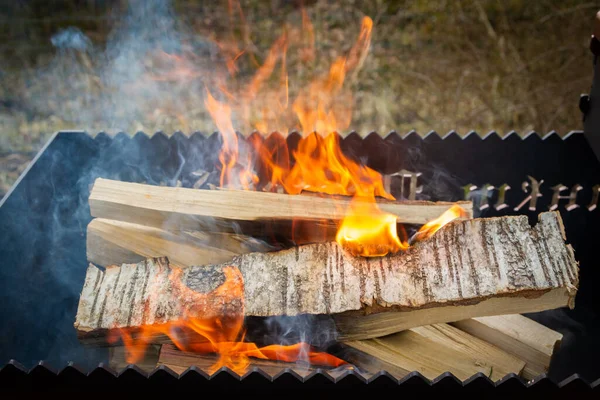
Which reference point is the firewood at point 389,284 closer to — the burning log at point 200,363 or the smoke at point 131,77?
the burning log at point 200,363

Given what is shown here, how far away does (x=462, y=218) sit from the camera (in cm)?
191

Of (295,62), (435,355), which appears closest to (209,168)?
(435,355)

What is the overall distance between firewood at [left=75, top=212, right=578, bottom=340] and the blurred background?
222cm

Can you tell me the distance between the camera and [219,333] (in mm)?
1709

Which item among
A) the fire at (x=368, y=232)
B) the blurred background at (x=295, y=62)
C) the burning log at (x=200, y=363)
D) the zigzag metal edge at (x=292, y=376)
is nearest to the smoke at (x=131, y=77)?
the blurred background at (x=295, y=62)

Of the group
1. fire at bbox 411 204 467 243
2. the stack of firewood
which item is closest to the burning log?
the stack of firewood

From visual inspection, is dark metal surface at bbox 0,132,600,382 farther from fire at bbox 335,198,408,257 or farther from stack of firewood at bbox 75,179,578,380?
fire at bbox 335,198,408,257

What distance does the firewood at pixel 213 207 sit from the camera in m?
1.86

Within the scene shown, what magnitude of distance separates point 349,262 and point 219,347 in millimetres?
437

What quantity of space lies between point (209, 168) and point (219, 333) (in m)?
→ 0.89

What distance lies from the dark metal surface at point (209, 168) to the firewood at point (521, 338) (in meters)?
0.29

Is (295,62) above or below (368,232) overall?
above

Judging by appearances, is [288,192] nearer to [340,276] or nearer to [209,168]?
[209,168]

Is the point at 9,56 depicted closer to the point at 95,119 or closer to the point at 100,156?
the point at 95,119
